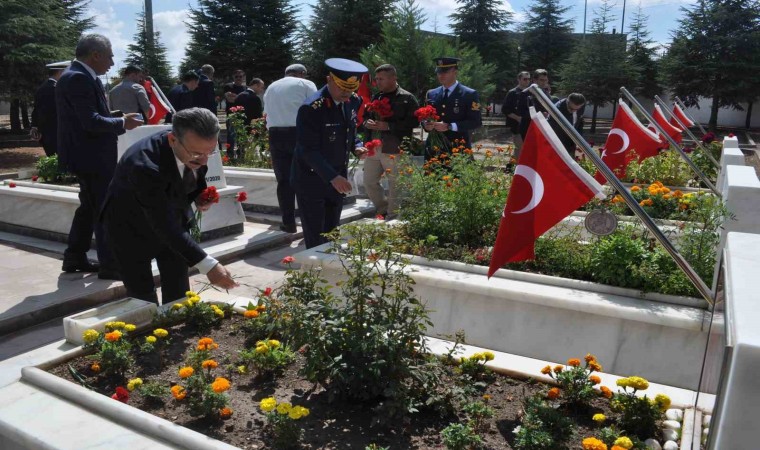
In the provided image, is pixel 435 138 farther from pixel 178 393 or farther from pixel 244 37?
pixel 244 37

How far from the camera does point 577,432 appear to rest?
2.42 metres

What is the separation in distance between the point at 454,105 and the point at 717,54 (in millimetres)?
24019

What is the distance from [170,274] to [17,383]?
48.4 inches

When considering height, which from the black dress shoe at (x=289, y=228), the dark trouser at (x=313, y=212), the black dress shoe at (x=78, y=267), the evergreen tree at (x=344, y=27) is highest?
the evergreen tree at (x=344, y=27)

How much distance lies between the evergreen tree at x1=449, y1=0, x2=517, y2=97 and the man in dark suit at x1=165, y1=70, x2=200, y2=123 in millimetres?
17333

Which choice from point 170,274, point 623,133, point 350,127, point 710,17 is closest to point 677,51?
point 710,17

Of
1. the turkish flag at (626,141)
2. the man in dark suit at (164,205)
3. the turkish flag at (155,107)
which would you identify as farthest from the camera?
the turkish flag at (155,107)

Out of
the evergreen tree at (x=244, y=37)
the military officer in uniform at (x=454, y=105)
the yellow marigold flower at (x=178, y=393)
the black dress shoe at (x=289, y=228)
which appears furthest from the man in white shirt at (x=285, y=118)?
the evergreen tree at (x=244, y=37)

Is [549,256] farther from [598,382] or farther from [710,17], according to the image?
[710,17]

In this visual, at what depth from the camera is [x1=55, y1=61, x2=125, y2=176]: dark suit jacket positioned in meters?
5.06

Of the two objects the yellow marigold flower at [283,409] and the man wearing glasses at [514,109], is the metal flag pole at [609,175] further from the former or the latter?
the man wearing glasses at [514,109]

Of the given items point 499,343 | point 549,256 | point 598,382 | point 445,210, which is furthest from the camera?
point 445,210

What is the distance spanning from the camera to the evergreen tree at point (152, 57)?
27.0 meters

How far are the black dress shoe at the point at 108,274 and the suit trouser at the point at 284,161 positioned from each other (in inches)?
85.2
